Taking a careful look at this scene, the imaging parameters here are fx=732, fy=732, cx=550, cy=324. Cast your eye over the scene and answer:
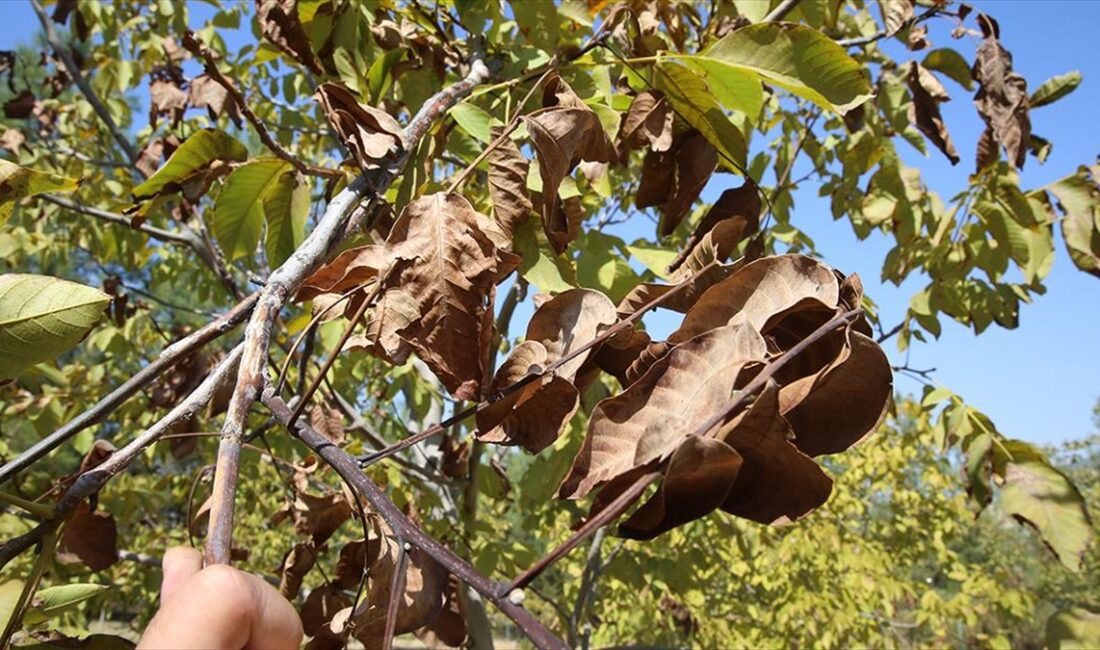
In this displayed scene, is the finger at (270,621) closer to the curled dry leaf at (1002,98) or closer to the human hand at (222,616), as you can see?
the human hand at (222,616)

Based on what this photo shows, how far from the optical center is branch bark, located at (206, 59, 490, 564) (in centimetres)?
47

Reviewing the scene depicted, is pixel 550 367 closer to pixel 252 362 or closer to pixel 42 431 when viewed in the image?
pixel 252 362

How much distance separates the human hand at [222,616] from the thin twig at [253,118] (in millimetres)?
668

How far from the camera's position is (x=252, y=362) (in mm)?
595

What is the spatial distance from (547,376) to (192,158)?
71cm

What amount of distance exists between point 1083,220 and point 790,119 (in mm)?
1351

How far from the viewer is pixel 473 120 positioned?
1122 mm

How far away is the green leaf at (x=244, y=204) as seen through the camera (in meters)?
1.10

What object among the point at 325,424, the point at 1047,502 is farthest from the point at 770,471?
the point at 1047,502

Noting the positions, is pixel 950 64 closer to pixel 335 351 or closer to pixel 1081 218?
pixel 1081 218

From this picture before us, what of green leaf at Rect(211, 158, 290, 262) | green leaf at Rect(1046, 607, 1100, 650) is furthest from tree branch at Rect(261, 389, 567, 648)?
green leaf at Rect(1046, 607, 1100, 650)

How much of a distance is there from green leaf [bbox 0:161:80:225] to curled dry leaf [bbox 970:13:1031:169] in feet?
5.25

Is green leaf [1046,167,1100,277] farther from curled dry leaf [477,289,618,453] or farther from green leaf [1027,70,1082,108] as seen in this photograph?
curled dry leaf [477,289,618,453]

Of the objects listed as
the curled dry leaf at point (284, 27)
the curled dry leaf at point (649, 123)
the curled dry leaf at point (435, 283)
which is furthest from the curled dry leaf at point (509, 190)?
the curled dry leaf at point (284, 27)
